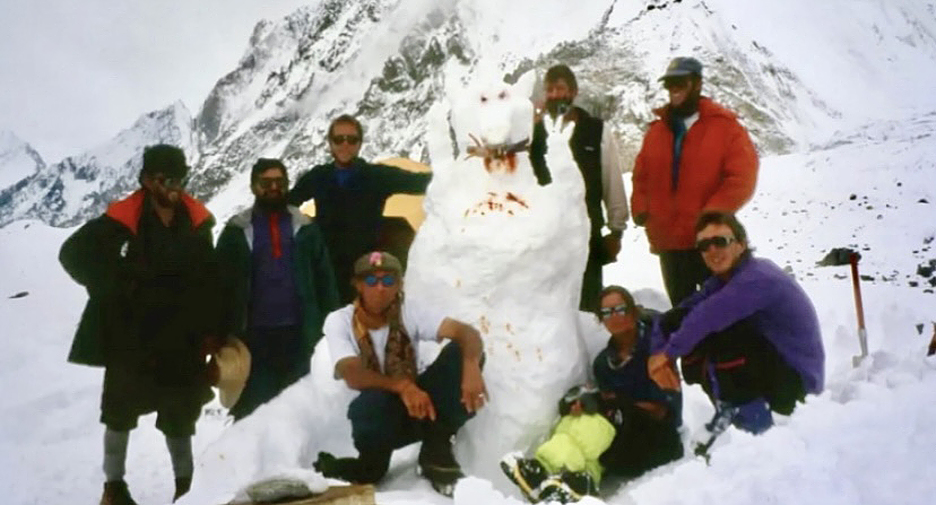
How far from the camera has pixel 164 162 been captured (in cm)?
277

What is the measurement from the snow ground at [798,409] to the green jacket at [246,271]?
0.18 m

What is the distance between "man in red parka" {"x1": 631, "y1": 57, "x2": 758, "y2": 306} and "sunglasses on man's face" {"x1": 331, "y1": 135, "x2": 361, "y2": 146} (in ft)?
2.98

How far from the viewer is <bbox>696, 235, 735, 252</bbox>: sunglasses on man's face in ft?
7.95

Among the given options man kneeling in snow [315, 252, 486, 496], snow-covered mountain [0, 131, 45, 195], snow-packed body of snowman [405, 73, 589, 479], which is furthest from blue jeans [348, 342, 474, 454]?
snow-covered mountain [0, 131, 45, 195]

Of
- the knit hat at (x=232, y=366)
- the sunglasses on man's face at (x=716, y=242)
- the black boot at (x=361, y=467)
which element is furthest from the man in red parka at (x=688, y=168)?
the knit hat at (x=232, y=366)

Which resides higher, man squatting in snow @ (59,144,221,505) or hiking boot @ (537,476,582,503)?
man squatting in snow @ (59,144,221,505)

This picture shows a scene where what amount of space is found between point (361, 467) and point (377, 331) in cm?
37

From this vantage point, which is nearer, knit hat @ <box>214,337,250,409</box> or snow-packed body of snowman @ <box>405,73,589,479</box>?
snow-packed body of snowman @ <box>405,73,589,479</box>

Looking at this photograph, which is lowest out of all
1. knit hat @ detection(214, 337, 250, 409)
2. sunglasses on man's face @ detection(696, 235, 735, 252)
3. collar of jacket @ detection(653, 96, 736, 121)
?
knit hat @ detection(214, 337, 250, 409)

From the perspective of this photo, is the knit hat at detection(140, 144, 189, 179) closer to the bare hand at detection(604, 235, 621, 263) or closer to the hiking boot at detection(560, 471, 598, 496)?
the bare hand at detection(604, 235, 621, 263)

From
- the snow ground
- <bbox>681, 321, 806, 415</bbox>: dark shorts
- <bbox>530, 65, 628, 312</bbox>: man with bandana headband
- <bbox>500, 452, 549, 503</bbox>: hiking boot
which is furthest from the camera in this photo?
<bbox>530, 65, 628, 312</bbox>: man with bandana headband

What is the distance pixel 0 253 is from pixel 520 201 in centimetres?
191

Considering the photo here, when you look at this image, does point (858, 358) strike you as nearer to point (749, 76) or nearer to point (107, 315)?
point (749, 76)

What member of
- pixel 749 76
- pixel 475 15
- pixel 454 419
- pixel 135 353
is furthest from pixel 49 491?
pixel 749 76
